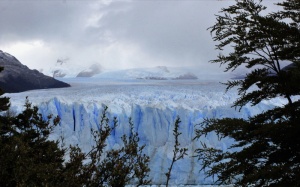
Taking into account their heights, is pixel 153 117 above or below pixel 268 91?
below

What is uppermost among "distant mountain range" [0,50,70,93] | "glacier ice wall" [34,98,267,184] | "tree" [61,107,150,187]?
"distant mountain range" [0,50,70,93]

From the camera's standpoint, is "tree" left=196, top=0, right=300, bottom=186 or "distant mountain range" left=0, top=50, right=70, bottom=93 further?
"distant mountain range" left=0, top=50, right=70, bottom=93

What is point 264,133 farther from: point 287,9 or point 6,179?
point 6,179

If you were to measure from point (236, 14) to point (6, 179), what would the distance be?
6487mm

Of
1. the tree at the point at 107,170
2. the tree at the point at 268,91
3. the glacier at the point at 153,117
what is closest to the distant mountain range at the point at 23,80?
the glacier at the point at 153,117

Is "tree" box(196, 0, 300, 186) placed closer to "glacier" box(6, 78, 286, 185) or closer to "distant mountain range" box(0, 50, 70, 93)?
"glacier" box(6, 78, 286, 185)

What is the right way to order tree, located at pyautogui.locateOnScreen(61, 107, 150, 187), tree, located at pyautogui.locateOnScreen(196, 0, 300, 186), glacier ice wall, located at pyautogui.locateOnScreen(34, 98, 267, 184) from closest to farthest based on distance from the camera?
tree, located at pyautogui.locateOnScreen(61, 107, 150, 187)
tree, located at pyautogui.locateOnScreen(196, 0, 300, 186)
glacier ice wall, located at pyautogui.locateOnScreen(34, 98, 267, 184)

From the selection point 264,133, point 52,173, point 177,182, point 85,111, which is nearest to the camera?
point 52,173

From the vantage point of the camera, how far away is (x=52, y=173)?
3975mm


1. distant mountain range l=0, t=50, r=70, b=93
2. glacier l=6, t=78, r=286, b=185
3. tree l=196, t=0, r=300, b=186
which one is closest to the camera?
tree l=196, t=0, r=300, b=186

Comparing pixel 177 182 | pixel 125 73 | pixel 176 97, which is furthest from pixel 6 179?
pixel 125 73

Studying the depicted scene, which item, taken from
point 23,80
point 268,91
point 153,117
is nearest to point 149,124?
point 153,117

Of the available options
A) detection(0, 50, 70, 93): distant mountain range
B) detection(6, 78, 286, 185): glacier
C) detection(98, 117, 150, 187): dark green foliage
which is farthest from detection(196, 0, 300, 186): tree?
detection(0, 50, 70, 93): distant mountain range

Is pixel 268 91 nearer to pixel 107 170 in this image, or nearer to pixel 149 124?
pixel 107 170
